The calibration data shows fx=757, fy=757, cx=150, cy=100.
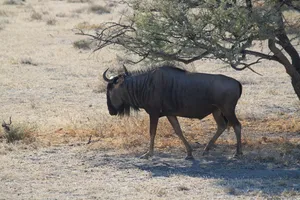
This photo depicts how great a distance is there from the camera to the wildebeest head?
12.2m

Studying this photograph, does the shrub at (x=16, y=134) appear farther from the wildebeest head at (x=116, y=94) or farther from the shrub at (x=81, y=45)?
the shrub at (x=81, y=45)

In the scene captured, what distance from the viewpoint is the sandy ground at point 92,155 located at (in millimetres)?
9820

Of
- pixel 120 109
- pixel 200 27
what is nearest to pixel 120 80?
pixel 120 109

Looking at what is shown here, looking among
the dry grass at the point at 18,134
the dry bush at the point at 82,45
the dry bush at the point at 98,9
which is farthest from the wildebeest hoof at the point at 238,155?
the dry bush at the point at 98,9

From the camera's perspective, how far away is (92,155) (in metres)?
12.2

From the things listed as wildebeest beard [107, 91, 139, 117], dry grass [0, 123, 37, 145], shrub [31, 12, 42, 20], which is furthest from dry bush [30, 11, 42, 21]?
wildebeest beard [107, 91, 139, 117]

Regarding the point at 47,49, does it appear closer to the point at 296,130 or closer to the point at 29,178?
the point at 296,130

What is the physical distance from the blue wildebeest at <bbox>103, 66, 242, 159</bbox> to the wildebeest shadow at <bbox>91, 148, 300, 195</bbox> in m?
0.24

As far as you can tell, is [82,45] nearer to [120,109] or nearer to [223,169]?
[120,109]

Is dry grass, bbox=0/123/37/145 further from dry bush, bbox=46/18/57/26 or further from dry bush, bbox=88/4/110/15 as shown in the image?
dry bush, bbox=88/4/110/15

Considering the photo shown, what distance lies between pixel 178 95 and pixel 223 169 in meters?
1.44

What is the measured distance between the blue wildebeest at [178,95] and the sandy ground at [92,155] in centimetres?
59

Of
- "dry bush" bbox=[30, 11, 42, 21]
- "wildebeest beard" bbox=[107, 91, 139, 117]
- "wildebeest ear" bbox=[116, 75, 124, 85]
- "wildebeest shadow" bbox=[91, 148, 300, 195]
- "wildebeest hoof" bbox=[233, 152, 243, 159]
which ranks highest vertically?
"dry bush" bbox=[30, 11, 42, 21]

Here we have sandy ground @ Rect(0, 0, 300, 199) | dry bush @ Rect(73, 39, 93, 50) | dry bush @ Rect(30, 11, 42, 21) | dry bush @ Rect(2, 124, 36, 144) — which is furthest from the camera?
dry bush @ Rect(30, 11, 42, 21)
